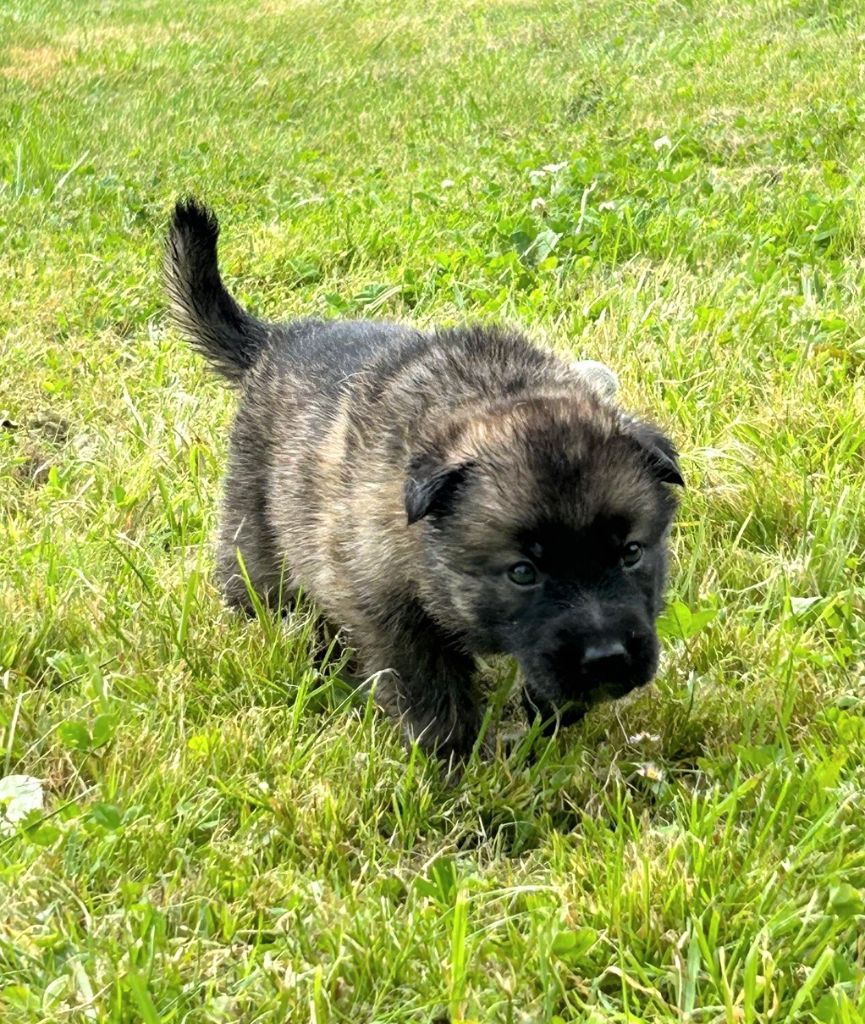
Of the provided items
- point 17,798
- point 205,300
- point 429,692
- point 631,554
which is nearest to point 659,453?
point 631,554

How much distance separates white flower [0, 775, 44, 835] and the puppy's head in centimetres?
92

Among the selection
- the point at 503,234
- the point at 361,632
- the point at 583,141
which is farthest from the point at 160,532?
the point at 583,141

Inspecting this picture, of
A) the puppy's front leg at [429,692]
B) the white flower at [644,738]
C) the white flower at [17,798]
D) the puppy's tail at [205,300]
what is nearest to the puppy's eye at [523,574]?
the puppy's front leg at [429,692]

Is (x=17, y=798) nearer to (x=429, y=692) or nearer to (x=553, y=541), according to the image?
(x=429, y=692)

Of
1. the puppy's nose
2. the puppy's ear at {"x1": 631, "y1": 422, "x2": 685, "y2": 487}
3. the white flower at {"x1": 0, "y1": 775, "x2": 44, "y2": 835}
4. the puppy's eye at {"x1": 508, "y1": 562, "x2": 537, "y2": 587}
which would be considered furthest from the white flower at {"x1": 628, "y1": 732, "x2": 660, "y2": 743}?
the white flower at {"x1": 0, "y1": 775, "x2": 44, "y2": 835}

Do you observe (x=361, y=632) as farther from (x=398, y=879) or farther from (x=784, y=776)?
(x=784, y=776)

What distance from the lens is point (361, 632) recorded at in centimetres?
276

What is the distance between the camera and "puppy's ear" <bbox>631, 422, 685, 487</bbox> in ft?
8.45

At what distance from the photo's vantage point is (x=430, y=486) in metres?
2.45

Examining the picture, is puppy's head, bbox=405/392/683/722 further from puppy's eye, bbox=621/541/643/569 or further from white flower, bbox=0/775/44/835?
white flower, bbox=0/775/44/835

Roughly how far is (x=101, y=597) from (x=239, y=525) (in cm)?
55

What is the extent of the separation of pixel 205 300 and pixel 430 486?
5.37ft

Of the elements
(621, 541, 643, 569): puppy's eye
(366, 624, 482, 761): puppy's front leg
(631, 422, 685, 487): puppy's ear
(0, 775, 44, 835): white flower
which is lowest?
(366, 624, 482, 761): puppy's front leg

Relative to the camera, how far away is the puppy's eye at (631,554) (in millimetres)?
2516
